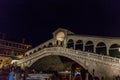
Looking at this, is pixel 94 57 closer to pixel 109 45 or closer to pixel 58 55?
pixel 109 45

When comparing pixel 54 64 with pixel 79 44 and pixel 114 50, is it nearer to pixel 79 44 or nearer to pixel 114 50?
pixel 79 44

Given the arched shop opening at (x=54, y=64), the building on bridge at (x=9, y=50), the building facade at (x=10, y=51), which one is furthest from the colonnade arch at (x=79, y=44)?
the building on bridge at (x=9, y=50)

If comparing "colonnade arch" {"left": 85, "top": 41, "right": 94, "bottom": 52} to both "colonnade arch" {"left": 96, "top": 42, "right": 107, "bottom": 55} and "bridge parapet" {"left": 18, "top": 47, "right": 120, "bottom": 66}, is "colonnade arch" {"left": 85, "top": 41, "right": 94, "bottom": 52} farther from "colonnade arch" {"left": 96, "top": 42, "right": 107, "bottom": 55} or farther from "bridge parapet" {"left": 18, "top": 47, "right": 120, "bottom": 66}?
"bridge parapet" {"left": 18, "top": 47, "right": 120, "bottom": 66}

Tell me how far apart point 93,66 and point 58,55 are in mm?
5105

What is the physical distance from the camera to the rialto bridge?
21.3 meters

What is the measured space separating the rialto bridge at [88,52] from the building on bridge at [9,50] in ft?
27.3

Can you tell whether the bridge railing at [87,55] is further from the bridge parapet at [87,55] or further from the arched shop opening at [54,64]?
the arched shop opening at [54,64]

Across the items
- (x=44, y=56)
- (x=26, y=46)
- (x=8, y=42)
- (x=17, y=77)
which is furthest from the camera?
(x=26, y=46)

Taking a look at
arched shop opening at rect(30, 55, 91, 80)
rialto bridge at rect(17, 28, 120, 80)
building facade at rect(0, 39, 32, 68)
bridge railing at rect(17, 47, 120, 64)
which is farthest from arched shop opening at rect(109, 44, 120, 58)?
building facade at rect(0, 39, 32, 68)

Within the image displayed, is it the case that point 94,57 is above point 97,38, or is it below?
below

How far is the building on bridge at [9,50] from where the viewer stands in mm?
38094

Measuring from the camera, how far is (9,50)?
4028 cm

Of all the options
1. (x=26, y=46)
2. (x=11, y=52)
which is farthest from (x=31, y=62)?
(x=26, y=46)

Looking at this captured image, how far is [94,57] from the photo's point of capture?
22.4 meters
